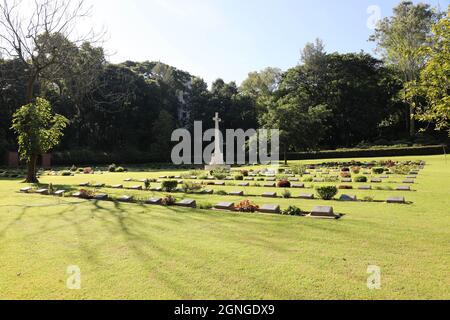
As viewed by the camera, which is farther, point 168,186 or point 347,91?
point 347,91

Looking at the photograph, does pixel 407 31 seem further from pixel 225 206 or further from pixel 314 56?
pixel 225 206

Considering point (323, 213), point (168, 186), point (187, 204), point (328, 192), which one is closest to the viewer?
point (323, 213)

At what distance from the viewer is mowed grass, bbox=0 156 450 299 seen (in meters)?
3.89

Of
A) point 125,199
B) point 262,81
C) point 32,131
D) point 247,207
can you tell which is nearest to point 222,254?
point 247,207

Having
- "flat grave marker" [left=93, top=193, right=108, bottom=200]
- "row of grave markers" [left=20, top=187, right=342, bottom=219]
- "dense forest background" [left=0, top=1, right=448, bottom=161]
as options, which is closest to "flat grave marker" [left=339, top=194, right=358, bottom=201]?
"row of grave markers" [left=20, top=187, right=342, bottom=219]

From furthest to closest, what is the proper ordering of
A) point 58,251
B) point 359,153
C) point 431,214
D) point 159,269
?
point 359,153 < point 431,214 < point 58,251 < point 159,269

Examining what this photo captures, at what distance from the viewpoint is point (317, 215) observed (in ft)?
26.3

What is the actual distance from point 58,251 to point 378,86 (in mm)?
47514

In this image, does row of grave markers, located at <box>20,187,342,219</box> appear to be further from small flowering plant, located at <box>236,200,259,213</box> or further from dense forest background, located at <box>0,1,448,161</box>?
dense forest background, located at <box>0,1,448,161</box>

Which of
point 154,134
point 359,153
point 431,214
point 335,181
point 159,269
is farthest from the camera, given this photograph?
point 154,134

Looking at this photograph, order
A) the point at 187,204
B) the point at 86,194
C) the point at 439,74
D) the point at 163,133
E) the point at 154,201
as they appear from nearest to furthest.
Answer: the point at 439,74
the point at 187,204
the point at 154,201
the point at 86,194
the point at 163,133

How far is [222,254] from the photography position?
16.9 feet
